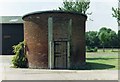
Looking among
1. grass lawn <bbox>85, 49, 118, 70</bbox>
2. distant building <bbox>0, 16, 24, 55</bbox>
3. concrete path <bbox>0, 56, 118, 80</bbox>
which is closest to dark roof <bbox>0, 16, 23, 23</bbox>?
distant building <bbox>0, 16, 24, 55</bbox>

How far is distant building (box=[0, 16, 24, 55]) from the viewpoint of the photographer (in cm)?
4866

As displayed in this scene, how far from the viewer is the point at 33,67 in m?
22.4

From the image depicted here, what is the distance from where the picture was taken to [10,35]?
160 feet

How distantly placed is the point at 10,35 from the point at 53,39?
27.9 m

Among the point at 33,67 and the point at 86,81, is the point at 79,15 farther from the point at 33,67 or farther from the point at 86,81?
the point at 86,81

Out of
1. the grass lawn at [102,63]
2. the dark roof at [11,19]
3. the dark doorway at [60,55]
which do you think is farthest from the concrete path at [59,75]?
the dark roof at [11,19]

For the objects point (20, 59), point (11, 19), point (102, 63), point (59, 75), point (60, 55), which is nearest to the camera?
point (59, 75)

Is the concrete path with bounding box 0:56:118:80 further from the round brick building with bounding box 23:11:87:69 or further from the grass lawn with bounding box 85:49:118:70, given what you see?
the grass lawn with bounding box 85:49:118:70

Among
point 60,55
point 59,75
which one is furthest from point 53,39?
point 59,75

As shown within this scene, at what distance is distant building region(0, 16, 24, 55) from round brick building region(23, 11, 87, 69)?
26.5 m

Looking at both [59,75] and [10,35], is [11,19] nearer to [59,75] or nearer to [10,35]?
[10,35]

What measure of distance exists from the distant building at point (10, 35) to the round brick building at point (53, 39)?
26502 millimetres

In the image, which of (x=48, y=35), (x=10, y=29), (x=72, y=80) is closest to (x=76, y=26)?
(x=48, y=35)

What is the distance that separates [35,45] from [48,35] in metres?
1.28
